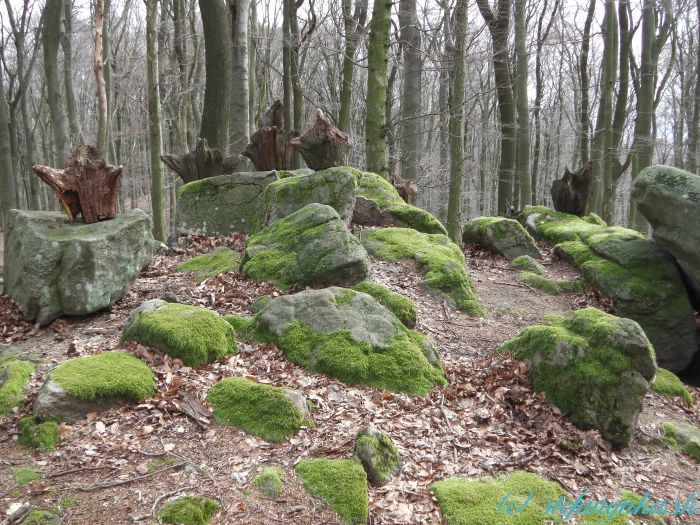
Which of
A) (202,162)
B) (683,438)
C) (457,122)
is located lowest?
(683,438)

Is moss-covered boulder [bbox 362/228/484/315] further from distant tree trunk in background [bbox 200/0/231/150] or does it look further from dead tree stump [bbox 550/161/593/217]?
distant tree trunk in background [bbox 200/0/231/150]

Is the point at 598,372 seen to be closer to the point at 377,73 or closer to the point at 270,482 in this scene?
the point at 270,482

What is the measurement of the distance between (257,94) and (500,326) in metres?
21.0

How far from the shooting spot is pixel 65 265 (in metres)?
6.22

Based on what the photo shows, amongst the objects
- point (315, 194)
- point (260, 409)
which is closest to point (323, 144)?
point (315, 194)

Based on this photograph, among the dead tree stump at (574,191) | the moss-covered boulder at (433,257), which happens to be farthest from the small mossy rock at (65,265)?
the dead tree stump at (574,191)

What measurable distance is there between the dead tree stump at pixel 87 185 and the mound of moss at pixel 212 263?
1441 millimetres

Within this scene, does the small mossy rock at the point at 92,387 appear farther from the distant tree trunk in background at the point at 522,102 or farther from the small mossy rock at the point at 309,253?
the distant tree trunk in background at the point at 522,102

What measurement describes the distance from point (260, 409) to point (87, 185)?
4.30 metres

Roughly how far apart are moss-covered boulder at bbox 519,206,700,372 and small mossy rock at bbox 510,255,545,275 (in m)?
0.73

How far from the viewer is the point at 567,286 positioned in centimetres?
916

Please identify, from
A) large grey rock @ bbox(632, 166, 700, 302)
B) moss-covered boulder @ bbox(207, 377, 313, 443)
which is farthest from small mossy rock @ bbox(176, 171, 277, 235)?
large grey rock @ bbox(632, 166, 700, 302)

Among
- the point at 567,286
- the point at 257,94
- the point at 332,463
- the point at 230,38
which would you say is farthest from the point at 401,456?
the point at 257,94

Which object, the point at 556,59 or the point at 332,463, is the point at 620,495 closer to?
the point at 332,463
